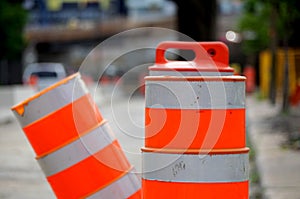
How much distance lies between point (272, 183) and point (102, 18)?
8131 centimetres

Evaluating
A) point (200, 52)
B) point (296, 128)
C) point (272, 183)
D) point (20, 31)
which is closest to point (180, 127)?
point (200, 52)

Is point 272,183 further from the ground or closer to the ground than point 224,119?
closer to the ground

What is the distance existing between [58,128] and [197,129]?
149cm

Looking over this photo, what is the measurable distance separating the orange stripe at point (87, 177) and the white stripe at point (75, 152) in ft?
0.11

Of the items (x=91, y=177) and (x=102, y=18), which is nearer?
(x=91, y=177)

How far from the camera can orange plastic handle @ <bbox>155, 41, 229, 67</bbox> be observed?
5.55 m

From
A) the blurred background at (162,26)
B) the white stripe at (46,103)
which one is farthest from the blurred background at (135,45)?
the white stripe at (46,103)

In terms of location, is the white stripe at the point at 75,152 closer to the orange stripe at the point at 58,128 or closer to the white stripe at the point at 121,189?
the orange stripe at the point at 58,128

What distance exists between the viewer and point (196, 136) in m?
5.30

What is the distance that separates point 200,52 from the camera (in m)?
5.58

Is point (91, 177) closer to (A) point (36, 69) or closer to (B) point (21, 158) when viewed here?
(B) point (21, 158)

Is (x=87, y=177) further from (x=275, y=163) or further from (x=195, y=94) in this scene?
(x=275, y=163)

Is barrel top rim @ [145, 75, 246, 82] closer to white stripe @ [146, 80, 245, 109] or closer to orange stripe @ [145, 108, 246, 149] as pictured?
white stripe @ [146, 80, 245, 109]

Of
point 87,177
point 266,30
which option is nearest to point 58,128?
point 87,177
